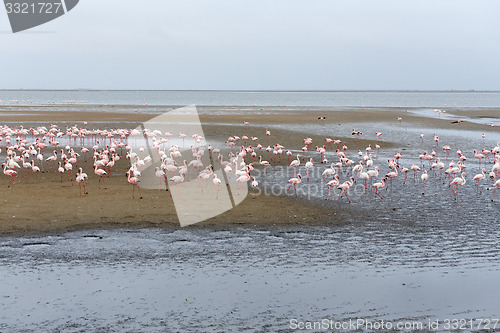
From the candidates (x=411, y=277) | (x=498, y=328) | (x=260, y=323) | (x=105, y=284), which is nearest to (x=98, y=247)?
(x=105, y=284)

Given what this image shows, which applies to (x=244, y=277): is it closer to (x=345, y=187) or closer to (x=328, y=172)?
(x=345, y=187)

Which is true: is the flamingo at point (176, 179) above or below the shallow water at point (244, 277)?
above

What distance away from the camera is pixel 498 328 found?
327 inches

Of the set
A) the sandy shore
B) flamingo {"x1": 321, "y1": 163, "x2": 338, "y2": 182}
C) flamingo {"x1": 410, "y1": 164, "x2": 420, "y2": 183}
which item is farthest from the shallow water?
flamingo {"x1": 410, "y1": 164, "x2": 420, "y2": 183}

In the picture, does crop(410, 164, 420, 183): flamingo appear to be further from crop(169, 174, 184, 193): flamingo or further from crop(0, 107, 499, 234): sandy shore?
crop(169, 174, 184, 193): flamingo

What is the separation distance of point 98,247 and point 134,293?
3054 millimetres

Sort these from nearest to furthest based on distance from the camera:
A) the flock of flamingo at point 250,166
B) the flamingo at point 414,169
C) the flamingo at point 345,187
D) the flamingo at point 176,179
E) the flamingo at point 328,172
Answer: the flamingo at point 345,187 → the flamingo at point 176,179 → the flock of flamingo at point 250,166 → the flamingo at point 328,172 → the flamingo at point 414,169

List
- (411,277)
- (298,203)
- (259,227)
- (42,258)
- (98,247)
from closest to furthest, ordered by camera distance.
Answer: (411,277) → (42,258) → (98,247) → (259,227) → (298,203)

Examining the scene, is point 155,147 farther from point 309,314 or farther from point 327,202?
point 309,314

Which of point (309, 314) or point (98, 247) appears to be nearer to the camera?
point (309, 314)

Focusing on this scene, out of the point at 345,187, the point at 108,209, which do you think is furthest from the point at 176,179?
the point at 345,187

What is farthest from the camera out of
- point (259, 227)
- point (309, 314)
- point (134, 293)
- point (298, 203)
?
point (298, 203)

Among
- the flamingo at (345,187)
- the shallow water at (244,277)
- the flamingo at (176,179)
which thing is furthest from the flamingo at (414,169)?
the flamingo at (176,179)

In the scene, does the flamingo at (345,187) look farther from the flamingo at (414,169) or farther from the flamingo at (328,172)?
the flamingo at (414,169)
